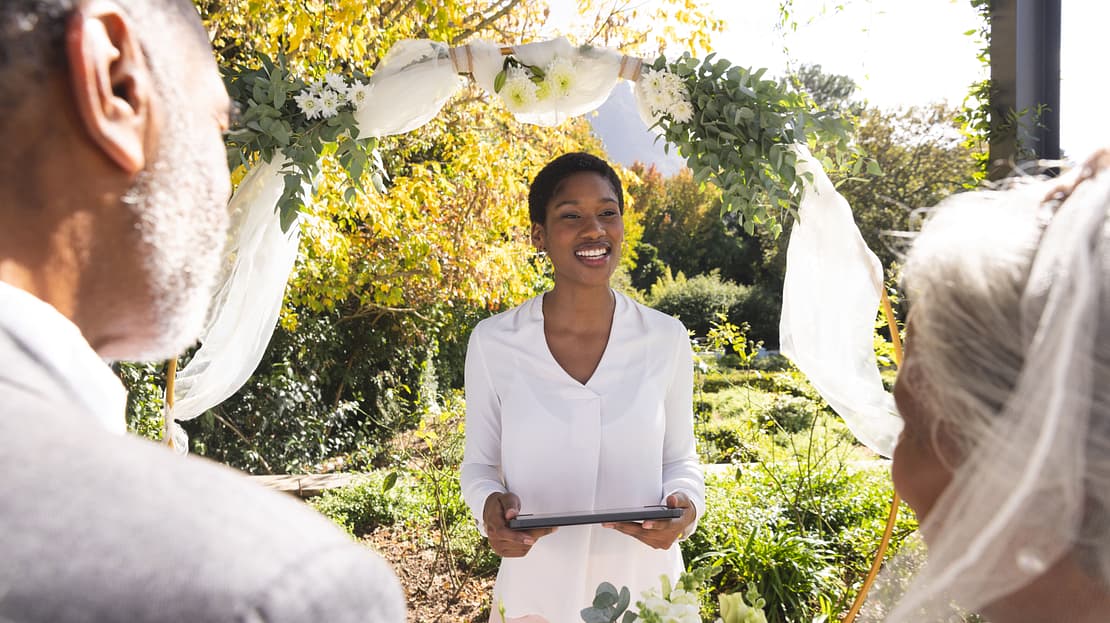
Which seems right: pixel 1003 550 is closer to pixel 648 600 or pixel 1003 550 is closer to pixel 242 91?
pixel 648 600

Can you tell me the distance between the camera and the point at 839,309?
283cm

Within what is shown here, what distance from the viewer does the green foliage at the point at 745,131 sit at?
260 cm

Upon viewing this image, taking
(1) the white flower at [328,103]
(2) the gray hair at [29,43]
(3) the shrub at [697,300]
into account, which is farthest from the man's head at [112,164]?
(3) the shrub at [697,300]

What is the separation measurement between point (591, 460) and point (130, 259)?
6.36ft

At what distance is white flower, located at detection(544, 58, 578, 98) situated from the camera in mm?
2742

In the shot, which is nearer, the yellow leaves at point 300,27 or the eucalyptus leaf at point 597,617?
the eucalyptus leaf at point 597,617

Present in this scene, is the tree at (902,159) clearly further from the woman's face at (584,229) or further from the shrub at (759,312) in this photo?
the woman's face at (584,229)

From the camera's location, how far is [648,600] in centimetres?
149

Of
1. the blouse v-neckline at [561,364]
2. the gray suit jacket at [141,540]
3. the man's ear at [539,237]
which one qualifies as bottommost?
the blouse v-neckline at [561,364]

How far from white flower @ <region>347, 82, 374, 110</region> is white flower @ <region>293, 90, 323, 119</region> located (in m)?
0.11

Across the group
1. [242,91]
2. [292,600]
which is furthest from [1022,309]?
[242,91]

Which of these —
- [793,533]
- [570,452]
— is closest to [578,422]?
[570,452]

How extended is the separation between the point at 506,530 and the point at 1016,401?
1.73 meters

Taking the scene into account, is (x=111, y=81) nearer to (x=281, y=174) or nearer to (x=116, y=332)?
(x=116, y=332)
